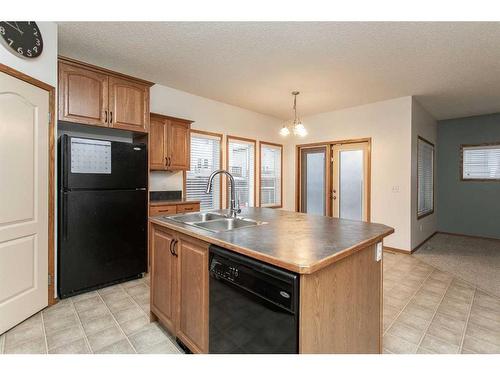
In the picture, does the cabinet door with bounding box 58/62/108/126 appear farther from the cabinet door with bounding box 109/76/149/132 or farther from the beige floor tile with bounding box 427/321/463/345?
the beige floor tile with bounding box 427/321/463/345

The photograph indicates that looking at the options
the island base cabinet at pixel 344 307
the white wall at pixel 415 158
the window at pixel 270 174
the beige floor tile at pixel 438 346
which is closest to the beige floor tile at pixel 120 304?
the island base cabinet at pixel 344 307

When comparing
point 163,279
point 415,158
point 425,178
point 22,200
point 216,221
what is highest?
point 415,158

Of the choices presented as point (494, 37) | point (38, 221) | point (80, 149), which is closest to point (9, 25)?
point (80, 149)

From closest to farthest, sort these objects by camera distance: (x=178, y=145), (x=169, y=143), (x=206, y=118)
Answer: (x=169, y=143)
(x=178, y=145)
(x=206, y=118)

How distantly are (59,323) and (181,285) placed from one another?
1.31m

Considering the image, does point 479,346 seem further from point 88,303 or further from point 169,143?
point 169,143

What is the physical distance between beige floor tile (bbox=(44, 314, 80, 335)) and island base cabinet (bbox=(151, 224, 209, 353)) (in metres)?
0.72

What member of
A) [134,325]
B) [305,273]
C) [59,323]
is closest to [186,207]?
[134,325]

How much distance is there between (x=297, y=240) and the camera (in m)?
1.36

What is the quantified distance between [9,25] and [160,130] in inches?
68.8

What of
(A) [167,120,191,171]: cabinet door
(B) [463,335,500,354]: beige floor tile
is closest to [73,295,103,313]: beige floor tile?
(A) [167,120,191,171]: cabinet door

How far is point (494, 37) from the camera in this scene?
246 cm

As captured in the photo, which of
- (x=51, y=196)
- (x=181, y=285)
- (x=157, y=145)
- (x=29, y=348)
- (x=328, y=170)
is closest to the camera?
(x=181, y=285)

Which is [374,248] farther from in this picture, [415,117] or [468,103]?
[468,103]
